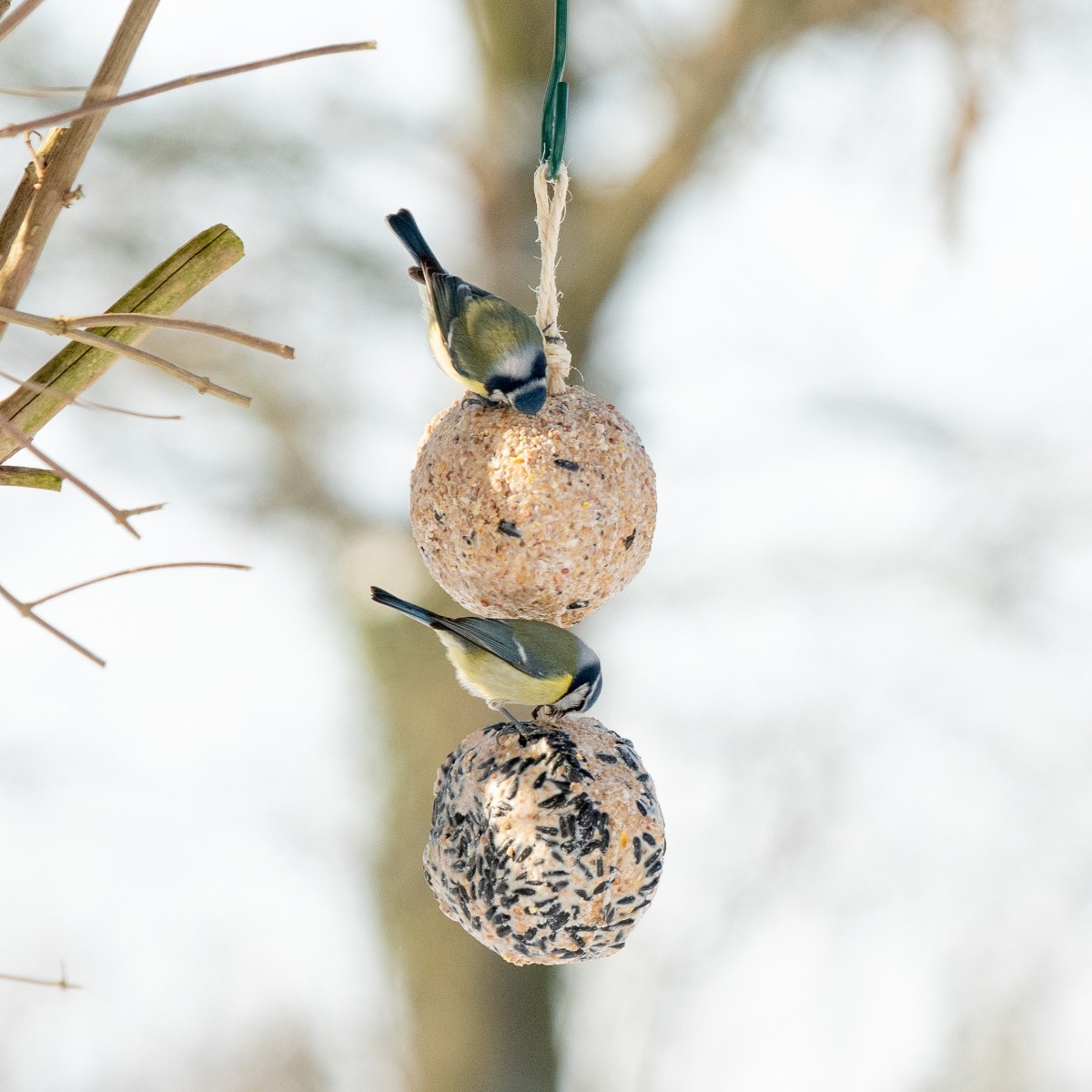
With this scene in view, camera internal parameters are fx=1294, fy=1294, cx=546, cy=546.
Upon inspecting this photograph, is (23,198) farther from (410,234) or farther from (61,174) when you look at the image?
(410,234)

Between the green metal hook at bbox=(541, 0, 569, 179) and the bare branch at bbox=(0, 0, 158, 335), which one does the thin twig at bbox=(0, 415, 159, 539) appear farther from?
the green metal hook at bbox=(541, 0, 569, 179)

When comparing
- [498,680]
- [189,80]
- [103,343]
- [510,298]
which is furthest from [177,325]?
[510,298]

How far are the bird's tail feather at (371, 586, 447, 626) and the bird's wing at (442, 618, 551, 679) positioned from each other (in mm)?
31

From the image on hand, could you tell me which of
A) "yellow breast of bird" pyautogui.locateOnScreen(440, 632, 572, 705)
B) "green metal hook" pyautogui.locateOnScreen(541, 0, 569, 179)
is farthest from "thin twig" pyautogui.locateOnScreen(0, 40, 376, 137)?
"yellow breast of bird" pyautogui.locateOnScreen(440, 632, 572, 705)

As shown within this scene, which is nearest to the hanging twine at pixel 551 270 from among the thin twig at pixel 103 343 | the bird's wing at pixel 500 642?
the bird's wing at pixel 500 642

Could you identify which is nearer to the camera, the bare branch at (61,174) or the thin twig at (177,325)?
the thin twig at (177,325)

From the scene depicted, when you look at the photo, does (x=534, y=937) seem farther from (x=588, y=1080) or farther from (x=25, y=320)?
(x=588, y=1080)

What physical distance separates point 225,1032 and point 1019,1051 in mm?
2702

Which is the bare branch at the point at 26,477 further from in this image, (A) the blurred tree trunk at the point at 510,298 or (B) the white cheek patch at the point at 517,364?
(A) the blurred tree trunk at the point at 510,298

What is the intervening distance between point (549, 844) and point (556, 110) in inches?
25.7

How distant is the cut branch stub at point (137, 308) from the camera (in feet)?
2.82

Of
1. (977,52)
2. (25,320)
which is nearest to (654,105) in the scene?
(977,52)

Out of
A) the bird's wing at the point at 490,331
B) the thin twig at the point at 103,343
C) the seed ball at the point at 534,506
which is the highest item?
the thin twig at the point at 103,343

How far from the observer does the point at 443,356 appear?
1403 mm
